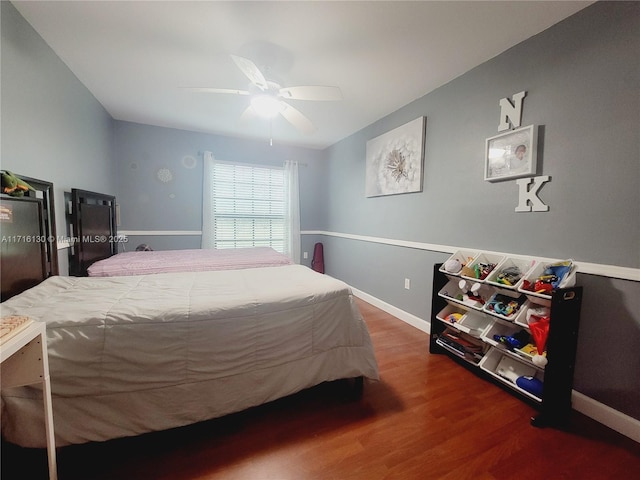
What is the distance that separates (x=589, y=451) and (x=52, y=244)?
3422 mm

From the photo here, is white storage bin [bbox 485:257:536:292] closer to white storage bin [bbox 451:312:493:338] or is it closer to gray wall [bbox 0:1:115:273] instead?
white storage bin [bbox 451:312:493:338]

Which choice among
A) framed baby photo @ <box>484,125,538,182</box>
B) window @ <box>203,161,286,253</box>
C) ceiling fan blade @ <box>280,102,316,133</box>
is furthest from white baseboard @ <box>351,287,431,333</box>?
ceiling fan blade @ <box>280,102,316,133</box>

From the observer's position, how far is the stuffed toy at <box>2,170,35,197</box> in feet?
4.50

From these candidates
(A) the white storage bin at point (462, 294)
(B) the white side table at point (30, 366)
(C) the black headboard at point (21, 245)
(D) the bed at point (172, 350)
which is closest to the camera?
(B) the white side table at point (30, 366)

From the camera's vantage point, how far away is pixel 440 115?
2.38m

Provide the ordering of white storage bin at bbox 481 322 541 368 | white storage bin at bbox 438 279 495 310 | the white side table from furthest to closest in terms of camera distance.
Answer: white storage bin at bbox 438 279 495 310 → white storage bin at bbox 481 322 541 368 → the white side table

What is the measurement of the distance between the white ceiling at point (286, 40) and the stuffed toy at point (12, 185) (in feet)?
3.41

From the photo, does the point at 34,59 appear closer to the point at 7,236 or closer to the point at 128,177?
the point at 7,236

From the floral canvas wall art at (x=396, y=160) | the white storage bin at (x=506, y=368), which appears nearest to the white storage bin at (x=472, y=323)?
the white storage bin at (x=506, y=368)

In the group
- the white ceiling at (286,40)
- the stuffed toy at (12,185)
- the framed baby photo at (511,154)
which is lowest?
the stuffed toy at (12,185)

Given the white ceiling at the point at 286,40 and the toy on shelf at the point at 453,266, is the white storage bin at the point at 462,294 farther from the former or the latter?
the white ceiling at the point at 286,40

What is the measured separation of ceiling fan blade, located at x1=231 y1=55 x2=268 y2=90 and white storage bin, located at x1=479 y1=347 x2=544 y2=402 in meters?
2.45

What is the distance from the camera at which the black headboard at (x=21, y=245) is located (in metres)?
1.33

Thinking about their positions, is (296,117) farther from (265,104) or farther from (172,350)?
(172,350)
